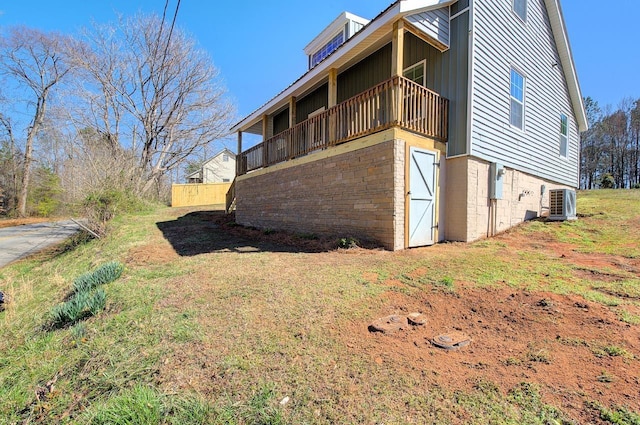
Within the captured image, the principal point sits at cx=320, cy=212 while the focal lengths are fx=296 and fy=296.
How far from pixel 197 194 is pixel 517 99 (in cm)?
2018

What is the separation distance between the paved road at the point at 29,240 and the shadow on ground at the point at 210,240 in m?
3.85

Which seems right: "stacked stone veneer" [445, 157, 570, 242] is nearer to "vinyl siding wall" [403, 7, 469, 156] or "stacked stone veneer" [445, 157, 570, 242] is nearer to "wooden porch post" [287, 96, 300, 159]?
"vinyl siding wall" [403, 7, 469, 156]

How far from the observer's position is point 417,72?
800 cm

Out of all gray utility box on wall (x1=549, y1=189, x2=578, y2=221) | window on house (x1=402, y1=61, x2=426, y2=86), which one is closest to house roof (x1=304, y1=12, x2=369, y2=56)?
window on house (x1=402, y1=61, x2=426, y2=86)

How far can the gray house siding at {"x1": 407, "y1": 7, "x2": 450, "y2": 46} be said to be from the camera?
6.25 meters

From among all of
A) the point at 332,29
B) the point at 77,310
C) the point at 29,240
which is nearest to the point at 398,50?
the point at 77,310

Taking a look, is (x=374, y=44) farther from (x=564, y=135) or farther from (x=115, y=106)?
(x=115, y=106)

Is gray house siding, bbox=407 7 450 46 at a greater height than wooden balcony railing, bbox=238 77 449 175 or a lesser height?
greater

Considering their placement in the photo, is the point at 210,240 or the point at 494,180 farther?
the point at 210,240

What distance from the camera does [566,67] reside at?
1081 cm

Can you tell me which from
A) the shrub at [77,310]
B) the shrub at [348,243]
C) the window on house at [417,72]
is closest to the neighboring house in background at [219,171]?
the window on house at [417,72]

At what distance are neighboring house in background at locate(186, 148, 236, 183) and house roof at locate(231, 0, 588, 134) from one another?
20177 millimetres

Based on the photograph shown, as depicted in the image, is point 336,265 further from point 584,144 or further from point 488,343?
point 584,144

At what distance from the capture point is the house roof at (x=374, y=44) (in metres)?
5.97
